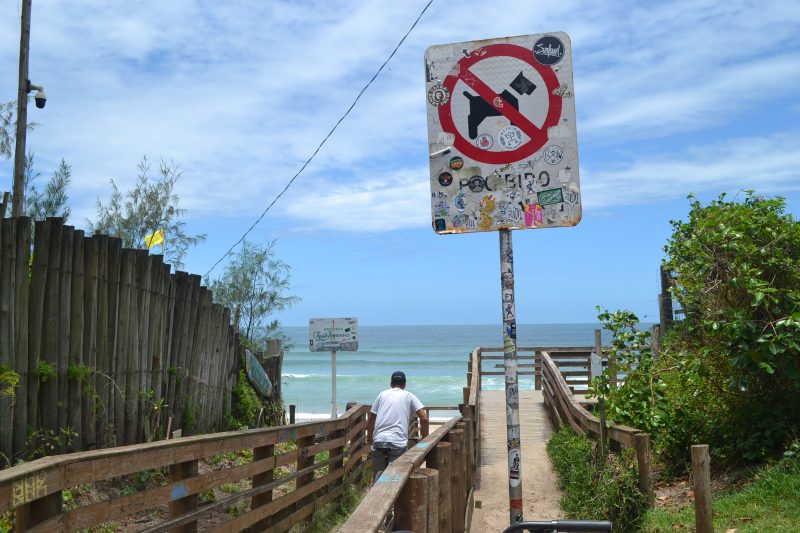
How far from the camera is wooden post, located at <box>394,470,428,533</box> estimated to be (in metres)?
3.23

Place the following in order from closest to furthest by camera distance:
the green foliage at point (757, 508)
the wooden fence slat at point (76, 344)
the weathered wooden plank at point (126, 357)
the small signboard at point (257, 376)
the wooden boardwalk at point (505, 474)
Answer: the green foliage at point (757, 508), the wooden fence slat at point (76, 344), the weathered wooden plank at point (126, 357), the wooden boardwalk at point (505, 474), the small signboard at point (257, 376)

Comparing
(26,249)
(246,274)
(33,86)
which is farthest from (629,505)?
(246,274)

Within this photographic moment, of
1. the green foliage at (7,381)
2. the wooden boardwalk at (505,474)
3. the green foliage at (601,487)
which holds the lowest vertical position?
the wooden boardwalk at (505,474)

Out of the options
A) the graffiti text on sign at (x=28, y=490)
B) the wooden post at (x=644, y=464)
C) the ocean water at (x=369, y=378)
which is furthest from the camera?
the ocean water at (x=369, y=378)

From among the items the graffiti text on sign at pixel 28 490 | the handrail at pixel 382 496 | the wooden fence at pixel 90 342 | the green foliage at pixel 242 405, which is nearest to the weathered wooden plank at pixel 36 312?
the wooden fence at pixel 90 342

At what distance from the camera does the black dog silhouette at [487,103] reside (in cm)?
388

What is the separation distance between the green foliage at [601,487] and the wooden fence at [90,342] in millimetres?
4002

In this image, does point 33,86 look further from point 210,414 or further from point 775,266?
point 775,266

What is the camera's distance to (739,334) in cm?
702

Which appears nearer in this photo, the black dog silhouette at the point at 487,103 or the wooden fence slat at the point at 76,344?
the black dog silhouette at the point at 487,103

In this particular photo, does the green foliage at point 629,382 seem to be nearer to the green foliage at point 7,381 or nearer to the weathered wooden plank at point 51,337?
the weathered wooden plank at point 51,337

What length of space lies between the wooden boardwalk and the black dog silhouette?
5137mm

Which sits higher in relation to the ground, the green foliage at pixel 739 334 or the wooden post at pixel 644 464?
the green foliage at pixel 739 334

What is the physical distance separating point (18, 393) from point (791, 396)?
6399mm
